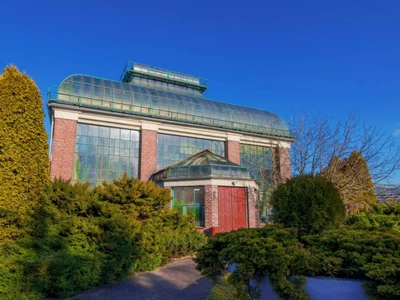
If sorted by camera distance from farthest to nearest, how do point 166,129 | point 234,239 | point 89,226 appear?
→ point 166,129 < point 89,226 < point 234,239

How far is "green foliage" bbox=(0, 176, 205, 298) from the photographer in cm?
609

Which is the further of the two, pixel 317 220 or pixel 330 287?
pixel 317 220

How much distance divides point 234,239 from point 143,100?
1738 cm

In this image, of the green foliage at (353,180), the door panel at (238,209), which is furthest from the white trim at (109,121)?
the green foliage at (353,180)

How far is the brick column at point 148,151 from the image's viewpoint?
19234 millimetres

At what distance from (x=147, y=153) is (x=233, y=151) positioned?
22.5ft

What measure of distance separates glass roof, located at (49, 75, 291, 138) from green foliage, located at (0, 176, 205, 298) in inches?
369

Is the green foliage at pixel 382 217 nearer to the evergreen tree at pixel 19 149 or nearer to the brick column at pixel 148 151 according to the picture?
the evergreen tree at pixel 19 149

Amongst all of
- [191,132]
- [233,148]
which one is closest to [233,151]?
[233,148]

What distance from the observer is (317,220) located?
545cm

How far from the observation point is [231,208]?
16797 mm

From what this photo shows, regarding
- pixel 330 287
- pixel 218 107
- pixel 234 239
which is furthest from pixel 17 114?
pixel 218 107

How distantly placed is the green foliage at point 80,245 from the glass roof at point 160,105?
938 cm

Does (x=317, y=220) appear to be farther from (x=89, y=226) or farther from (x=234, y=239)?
(x=89, y=226)
